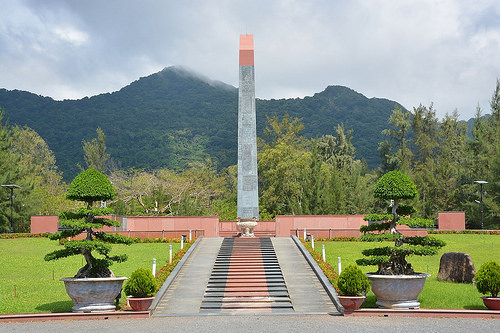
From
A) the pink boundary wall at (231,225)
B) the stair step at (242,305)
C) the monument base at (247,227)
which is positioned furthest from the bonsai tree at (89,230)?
the monument base at (247,227)

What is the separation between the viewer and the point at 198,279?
60.9 ft

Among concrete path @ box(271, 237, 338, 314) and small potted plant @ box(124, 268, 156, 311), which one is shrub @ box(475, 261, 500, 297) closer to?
concrete path @ box(271, 237, 338, 314)

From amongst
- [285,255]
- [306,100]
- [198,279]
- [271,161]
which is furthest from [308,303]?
[306,100]

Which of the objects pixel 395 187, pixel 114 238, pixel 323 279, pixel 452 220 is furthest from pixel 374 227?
pixel 452 220

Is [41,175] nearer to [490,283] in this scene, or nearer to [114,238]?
[114,238]

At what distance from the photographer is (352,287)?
13414 mm

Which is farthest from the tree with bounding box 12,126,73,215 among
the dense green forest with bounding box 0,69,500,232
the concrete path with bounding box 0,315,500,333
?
the concrete path with bounding box 0,315,500,333

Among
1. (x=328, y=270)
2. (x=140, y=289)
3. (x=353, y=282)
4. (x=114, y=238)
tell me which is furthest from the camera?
(x=328, y=270)

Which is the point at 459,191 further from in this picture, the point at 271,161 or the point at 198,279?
the point at 198,279

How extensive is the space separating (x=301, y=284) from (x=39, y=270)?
9855 mm

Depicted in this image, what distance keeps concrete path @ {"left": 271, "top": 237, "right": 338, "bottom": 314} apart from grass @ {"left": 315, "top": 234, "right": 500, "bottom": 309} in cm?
115

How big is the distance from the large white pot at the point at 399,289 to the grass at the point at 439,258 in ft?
2.42

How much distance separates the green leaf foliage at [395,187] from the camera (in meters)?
14.5

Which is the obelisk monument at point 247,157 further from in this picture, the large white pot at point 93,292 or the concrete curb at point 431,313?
the concrete curb at point 431,313
